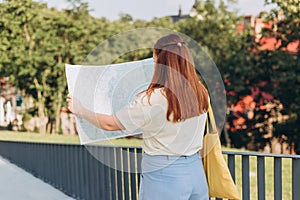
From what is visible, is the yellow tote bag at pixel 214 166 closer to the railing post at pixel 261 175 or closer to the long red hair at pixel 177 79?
the long red hair at pixel 177 79

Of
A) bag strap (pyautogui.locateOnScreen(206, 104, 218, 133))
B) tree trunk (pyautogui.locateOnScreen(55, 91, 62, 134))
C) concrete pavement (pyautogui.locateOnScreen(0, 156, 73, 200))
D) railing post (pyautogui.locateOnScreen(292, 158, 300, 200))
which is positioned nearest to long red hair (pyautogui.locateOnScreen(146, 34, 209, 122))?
bag strap (pyautogui.locateOnScreen(206, 104, 218, 133))

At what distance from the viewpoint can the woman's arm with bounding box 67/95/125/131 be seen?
239 cm

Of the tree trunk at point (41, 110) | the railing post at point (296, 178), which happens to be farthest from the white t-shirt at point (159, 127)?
the tree trunk at point (41, 110)

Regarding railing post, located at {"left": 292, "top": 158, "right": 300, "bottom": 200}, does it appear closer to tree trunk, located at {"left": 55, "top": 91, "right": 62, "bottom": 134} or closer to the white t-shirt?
the white t-shirt

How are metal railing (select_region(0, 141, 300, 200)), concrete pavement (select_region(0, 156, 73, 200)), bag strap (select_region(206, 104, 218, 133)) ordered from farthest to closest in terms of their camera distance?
concrete pavement (select_region(0, 156, 73, 200)), metal railing (select_region(0, 141, 300, 200)), bag strap (select_region(206, 104, 218, 133))

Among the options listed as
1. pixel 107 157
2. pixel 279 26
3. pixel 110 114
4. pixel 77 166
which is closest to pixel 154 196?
pixel 110 114

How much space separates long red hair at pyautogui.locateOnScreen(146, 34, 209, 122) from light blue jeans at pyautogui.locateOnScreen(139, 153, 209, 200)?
25 cm

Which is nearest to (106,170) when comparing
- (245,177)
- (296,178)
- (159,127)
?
(245,177)

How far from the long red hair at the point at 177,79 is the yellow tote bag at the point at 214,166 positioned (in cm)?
26

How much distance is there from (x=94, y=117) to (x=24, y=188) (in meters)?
5.53

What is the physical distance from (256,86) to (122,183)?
19.7m

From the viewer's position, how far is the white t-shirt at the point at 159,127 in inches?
94.1

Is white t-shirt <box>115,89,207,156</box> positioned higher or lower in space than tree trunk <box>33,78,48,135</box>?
higher

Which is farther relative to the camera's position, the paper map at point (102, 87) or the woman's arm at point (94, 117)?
the paper map at point (102, 87)
